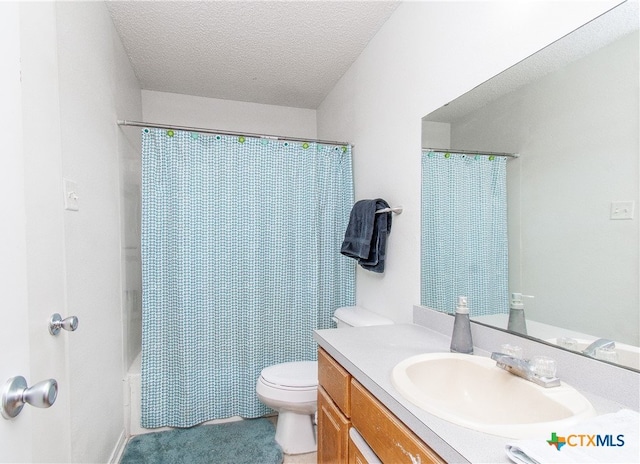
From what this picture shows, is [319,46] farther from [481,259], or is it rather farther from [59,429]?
[59,429]

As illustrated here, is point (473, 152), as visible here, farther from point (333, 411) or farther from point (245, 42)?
point (245, 42)

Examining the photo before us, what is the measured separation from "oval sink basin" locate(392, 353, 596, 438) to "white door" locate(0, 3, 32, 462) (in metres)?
0.81

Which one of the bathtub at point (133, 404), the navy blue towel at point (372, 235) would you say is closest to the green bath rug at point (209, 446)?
the bathtub at point (133, 404)

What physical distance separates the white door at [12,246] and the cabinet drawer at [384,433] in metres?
0.79

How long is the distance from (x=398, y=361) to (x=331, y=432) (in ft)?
1.44

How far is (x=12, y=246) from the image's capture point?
0.62 metres

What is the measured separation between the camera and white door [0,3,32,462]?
586 millimetres

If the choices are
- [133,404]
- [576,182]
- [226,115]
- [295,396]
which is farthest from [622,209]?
[226,115]

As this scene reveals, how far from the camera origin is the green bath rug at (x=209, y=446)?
69.4 inches

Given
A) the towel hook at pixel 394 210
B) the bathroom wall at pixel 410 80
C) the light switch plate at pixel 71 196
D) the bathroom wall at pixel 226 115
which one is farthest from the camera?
the bathroom wall at pixel 226 115

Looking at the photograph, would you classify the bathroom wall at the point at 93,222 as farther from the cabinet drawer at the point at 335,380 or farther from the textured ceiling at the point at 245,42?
the cabinet drawer at the point at 335,380

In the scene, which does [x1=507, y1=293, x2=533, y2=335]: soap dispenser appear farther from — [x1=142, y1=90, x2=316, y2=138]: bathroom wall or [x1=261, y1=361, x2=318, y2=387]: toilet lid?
[x1=142, y1=90, x2=316, y2=138]: bathroom wall

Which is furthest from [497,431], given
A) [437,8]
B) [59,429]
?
[437,8]

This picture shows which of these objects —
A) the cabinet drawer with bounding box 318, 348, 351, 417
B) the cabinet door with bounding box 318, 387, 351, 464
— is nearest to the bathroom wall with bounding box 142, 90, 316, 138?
the cabinet drawer with bounding box 318, 348, 351, 417
